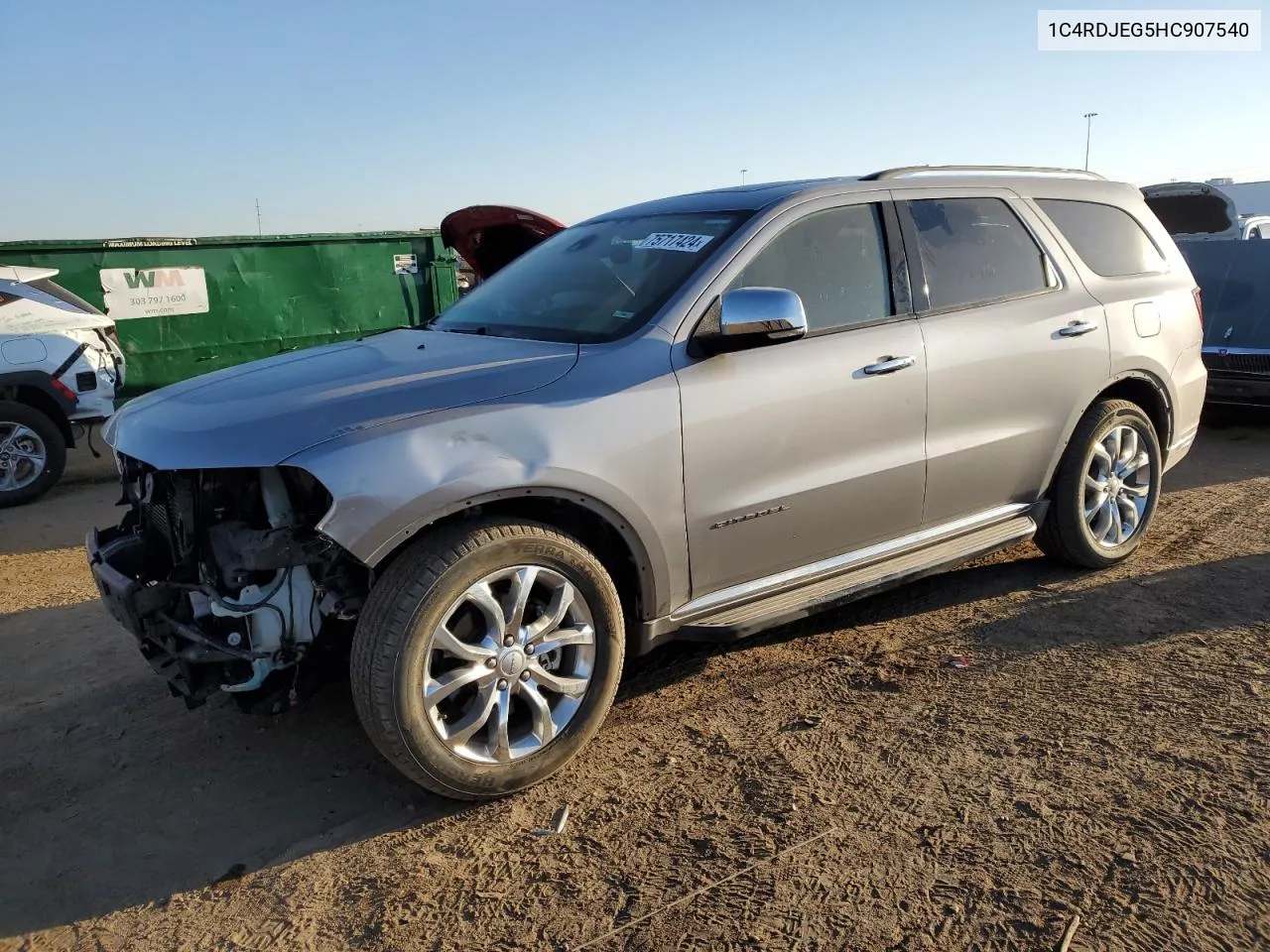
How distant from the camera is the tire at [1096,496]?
447 cm

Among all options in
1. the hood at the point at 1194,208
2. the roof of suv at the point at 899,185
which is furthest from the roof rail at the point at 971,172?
the hood at the point at 1194,208

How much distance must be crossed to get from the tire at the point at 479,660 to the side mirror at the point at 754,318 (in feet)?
2.77

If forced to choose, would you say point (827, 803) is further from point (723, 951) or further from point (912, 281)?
point (912, 281)

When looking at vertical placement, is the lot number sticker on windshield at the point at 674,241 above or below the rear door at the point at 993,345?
above

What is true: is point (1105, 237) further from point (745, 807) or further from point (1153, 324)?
point (745, 807)

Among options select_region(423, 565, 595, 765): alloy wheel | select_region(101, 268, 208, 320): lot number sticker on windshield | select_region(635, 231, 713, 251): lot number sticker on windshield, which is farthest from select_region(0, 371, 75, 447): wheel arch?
select_region(423, 565, 595, 765): alloy wheel

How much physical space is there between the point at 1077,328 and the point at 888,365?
4.01 feet

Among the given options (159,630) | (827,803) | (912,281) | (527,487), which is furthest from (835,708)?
(159,630)

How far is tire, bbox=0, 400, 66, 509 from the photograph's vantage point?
7.23 metres

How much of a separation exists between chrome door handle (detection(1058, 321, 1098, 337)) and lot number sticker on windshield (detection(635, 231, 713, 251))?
1773 millimetres

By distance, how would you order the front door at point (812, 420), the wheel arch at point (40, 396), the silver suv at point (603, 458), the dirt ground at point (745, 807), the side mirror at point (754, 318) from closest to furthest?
the dirt ground at point (745, 807) → the silver suv at point (603, 458) → the side mirror at point (754, 318) → the front door at point (812, 420) → the wheel arch at point (40, 396)

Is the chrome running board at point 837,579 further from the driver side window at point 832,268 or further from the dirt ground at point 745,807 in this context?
the driver side window at point 832,268

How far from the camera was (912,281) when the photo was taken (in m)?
3.87

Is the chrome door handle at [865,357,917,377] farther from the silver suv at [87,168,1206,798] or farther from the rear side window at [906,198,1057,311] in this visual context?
the rear side window at [906,198,1057,311]
